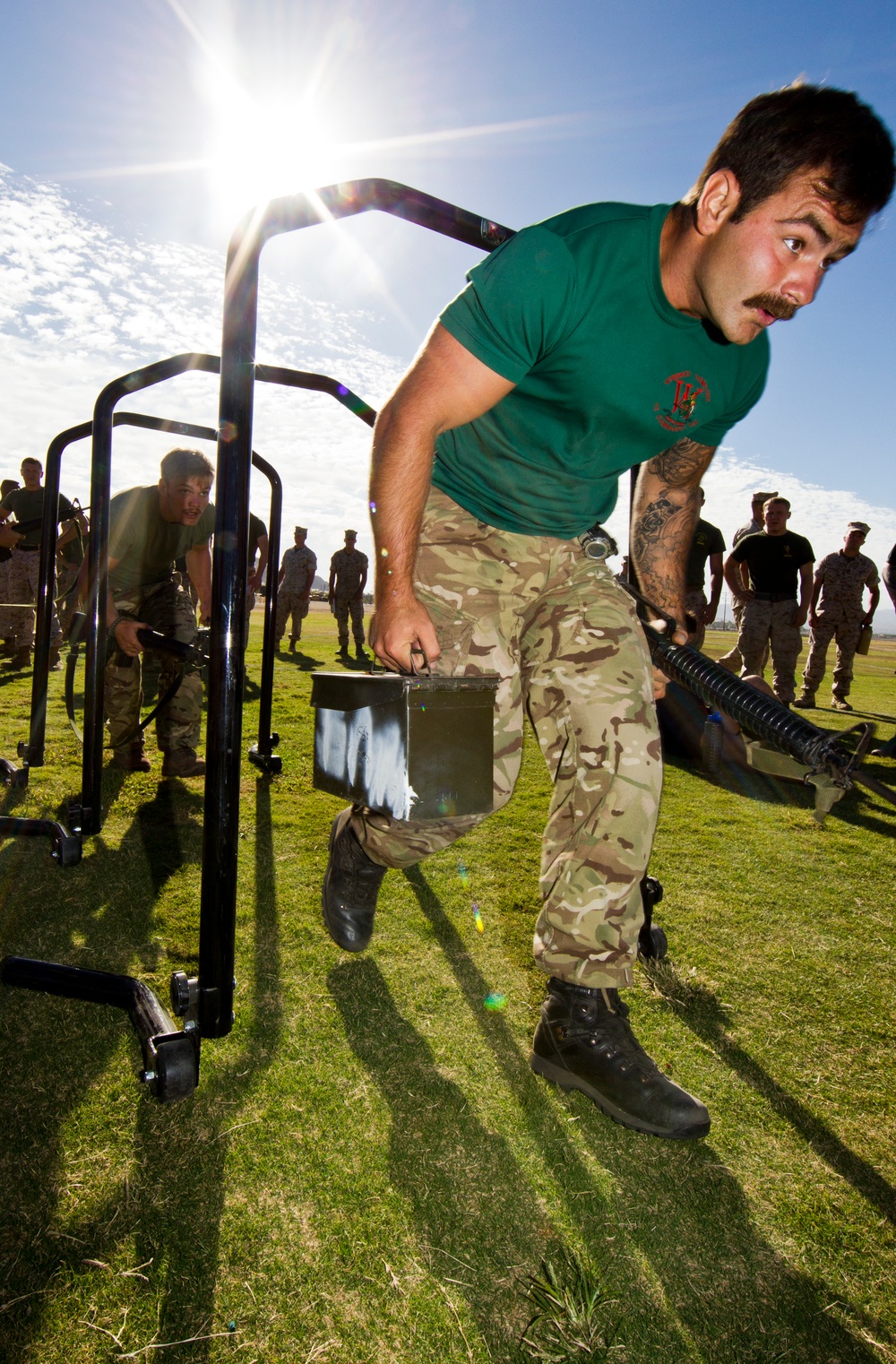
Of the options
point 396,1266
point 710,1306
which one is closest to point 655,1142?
point 710,1306

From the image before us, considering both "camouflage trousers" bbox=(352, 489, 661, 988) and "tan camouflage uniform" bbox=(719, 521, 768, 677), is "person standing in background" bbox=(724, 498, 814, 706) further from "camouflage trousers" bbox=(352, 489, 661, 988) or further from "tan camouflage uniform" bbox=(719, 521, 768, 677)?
"camouflage trousers" bbox=(352, 489, 661, 988)

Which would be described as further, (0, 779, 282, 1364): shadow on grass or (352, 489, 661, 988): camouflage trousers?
A: (352, 489, 661, 988): camouflage trousers

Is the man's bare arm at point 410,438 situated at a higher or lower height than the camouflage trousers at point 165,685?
higher

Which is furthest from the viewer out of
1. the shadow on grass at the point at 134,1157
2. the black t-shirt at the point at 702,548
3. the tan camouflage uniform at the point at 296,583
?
the tan camouflage uniform at the point at 296,583

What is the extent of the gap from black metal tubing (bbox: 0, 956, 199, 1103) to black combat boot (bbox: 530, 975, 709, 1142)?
2.51ft

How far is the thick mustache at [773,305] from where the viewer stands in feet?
4.85

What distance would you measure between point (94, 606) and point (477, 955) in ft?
6.13

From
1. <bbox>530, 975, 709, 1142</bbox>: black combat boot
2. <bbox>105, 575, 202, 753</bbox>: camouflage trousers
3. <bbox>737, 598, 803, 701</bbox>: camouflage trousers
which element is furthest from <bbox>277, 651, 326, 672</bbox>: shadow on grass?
<bbox>530, 975, 709, 1142</bbox>: black combat boot

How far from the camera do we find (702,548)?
7207mm

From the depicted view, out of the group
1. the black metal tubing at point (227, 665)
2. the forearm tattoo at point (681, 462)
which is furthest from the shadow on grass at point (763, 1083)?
the forearm tattoo at point (681, 462)

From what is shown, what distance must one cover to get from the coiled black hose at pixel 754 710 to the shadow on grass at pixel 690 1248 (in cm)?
82

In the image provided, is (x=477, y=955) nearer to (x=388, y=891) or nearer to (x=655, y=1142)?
(x=388, y=891)

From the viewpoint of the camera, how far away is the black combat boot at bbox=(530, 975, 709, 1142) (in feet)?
4.94

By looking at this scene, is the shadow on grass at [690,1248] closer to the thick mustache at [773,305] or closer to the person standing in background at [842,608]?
the thick mustache at [773,305]
